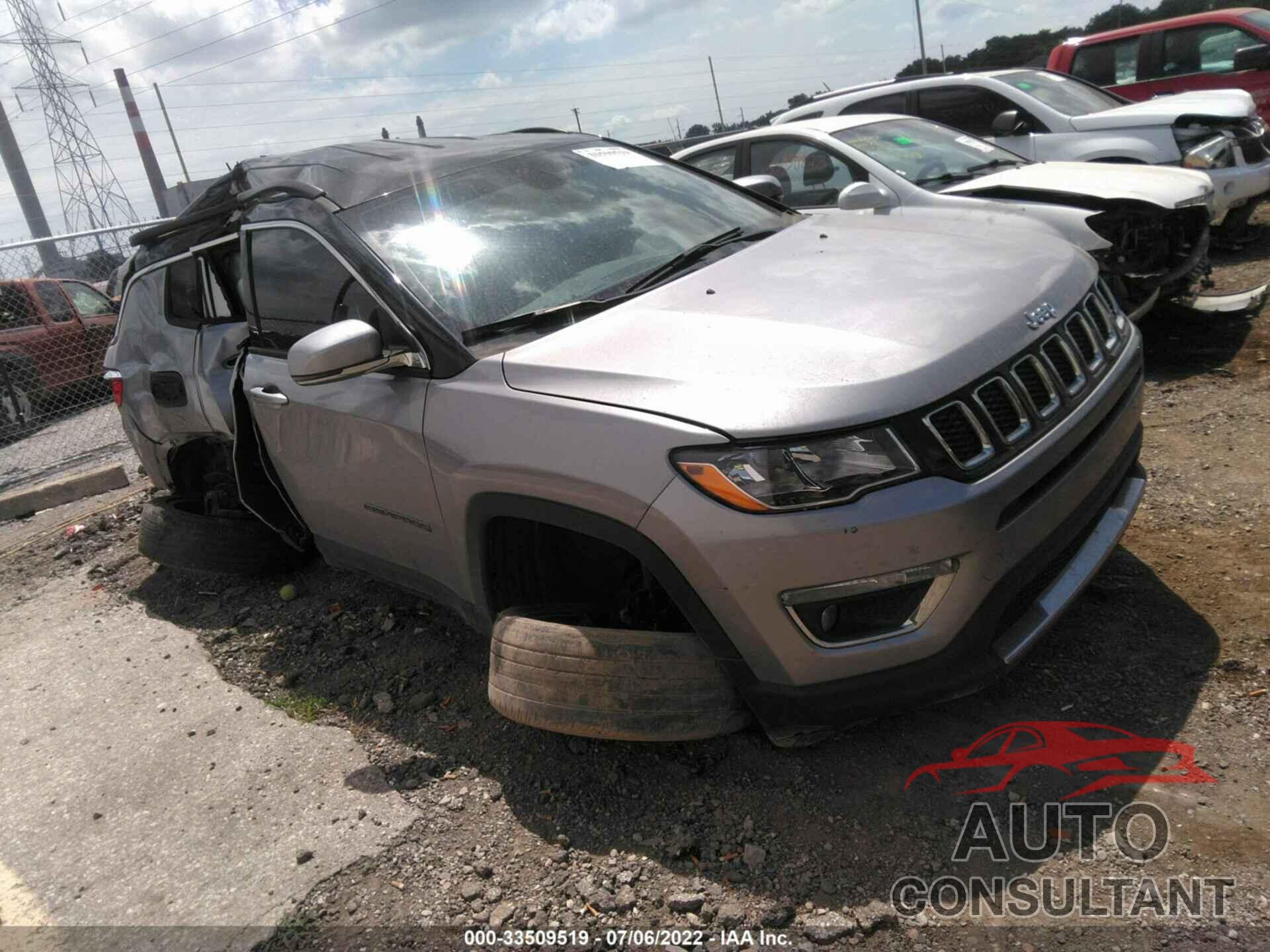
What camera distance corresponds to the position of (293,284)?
338 centimetres

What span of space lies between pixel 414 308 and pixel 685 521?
1169 mm

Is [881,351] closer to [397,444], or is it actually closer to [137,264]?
[397,444]

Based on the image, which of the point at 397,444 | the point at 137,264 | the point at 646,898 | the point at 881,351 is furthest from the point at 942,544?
the point at 137,264

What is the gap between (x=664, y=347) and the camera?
2.47 meters

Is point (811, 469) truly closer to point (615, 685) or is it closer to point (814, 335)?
point (814, 335)

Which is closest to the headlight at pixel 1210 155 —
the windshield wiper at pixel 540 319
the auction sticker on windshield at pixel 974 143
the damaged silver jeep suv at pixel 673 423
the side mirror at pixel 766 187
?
the auction sticker on windshield at pixel 974 143

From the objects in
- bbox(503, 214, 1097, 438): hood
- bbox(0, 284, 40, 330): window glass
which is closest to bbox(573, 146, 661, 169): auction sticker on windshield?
bbox(503, 214, 1097, 438): hood

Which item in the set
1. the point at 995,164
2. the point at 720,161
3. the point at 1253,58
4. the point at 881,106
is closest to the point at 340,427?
the point at 720,161

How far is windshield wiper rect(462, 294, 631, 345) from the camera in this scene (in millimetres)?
2779

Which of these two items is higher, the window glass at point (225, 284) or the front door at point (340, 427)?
the window glass at point (225, 284)

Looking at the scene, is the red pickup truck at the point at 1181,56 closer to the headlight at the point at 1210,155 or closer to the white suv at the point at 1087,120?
the white suv at the point at 1087,120

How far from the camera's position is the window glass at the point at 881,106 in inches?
334

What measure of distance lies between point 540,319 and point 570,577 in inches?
32.2

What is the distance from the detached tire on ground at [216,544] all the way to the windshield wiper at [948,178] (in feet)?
14.8
